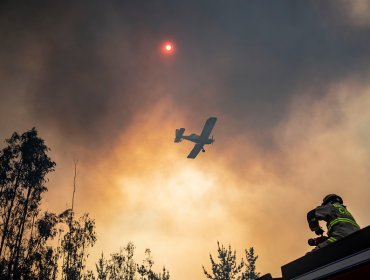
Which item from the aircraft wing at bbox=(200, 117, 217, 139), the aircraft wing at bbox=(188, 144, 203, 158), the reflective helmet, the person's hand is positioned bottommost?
the person's hand

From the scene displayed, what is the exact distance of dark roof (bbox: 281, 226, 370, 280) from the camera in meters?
3.11

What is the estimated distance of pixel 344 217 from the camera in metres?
4.65

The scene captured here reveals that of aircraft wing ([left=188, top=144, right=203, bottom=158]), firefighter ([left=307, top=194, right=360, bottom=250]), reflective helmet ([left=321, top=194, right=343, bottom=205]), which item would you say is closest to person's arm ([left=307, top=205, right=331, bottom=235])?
firefighter ([left=307, top=194, right=360, bottom=250])

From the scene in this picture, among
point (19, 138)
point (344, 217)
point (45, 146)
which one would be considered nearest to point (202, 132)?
point (45, 146)

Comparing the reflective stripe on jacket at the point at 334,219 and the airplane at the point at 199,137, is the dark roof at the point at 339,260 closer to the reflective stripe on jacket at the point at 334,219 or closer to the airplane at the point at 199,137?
the reflective stripe on jacket at the point at 334,219

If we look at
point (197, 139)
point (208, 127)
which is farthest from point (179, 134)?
point (208, 127)

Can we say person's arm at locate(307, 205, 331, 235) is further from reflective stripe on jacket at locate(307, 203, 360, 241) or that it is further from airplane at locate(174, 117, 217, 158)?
airplane at locate(174, 117, 217, 158)

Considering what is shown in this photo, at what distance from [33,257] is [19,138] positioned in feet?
42.8

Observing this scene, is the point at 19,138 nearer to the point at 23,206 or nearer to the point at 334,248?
the point at 23,206

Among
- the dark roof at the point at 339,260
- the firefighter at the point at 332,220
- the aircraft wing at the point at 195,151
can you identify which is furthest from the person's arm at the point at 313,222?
the aircraft wing at the point at 195,151

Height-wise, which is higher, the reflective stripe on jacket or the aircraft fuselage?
the aircraft fuselage

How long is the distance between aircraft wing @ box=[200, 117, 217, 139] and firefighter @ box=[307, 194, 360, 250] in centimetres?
3475

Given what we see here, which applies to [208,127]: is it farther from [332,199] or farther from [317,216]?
[317,216]

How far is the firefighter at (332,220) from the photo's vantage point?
4.48m
